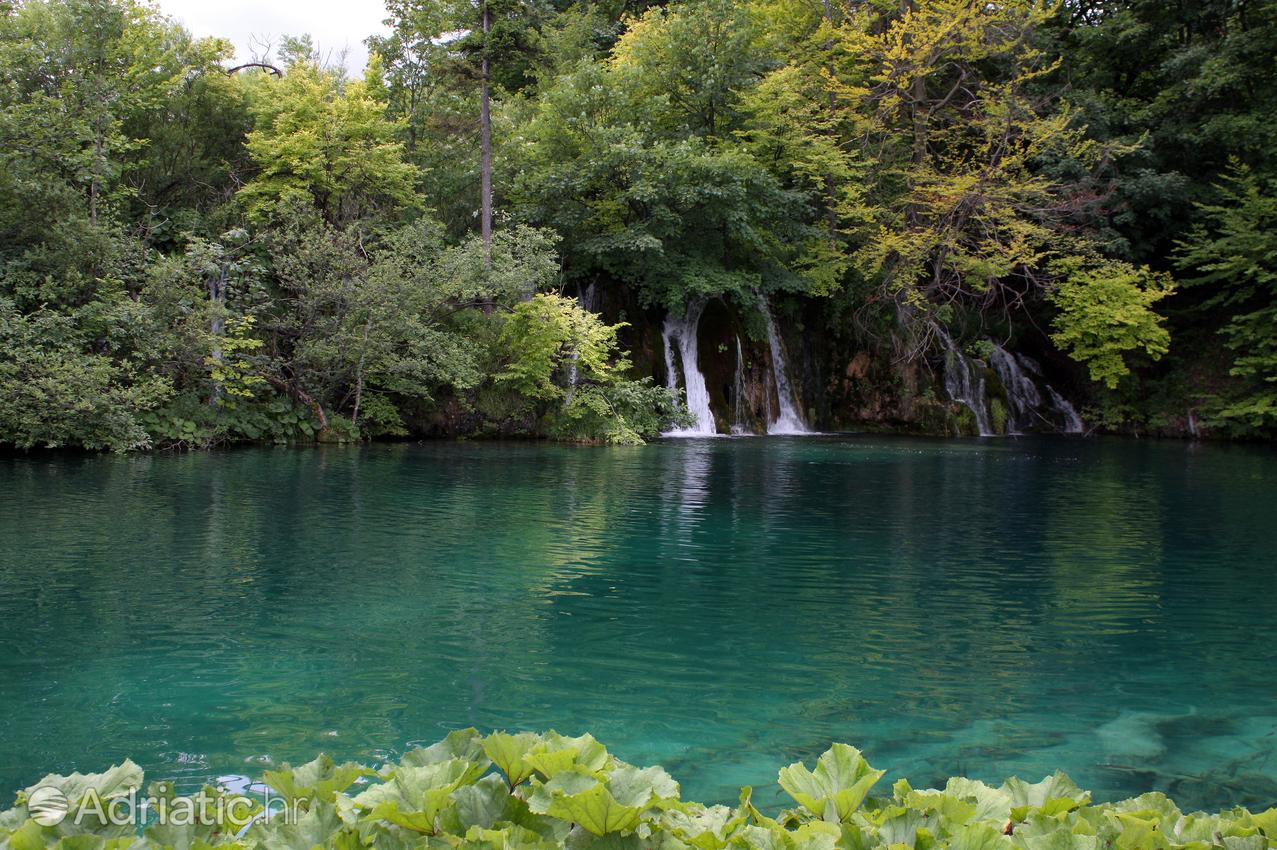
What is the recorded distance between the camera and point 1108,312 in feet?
90.4

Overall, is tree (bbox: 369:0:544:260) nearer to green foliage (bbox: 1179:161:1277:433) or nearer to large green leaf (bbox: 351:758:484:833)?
green foliage (bbox: 1179:161:1277:433)

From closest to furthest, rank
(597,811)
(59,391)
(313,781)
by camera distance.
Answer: (597,811), (313,781), (59,391)

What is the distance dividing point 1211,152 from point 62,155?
30.3m

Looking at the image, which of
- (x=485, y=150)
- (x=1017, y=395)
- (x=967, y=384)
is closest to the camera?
(x=485, y=150)

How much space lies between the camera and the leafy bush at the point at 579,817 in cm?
177

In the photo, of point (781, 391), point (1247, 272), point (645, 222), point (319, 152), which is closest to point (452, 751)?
point (319, 152)

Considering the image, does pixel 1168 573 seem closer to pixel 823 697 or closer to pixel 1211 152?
pixel 823 697

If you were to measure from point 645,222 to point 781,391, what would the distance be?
706cm

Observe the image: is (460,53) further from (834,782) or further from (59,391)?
(834,782)

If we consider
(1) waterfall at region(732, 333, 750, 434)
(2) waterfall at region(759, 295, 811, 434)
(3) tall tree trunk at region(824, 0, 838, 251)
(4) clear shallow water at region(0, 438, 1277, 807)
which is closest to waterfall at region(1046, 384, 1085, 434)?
(2) waterfall at region(759, 295, 811, 434)

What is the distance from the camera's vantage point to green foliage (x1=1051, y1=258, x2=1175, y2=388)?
27453 mm

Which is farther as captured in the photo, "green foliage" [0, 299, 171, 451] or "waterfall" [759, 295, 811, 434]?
"waterfall" [759, 295, 811, 434]

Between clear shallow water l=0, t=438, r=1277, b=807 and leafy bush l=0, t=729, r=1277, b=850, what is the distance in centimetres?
223

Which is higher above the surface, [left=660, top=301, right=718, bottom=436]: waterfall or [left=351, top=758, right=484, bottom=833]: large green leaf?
[left=660, top=301, right=718, bottom=436]: waterfall
